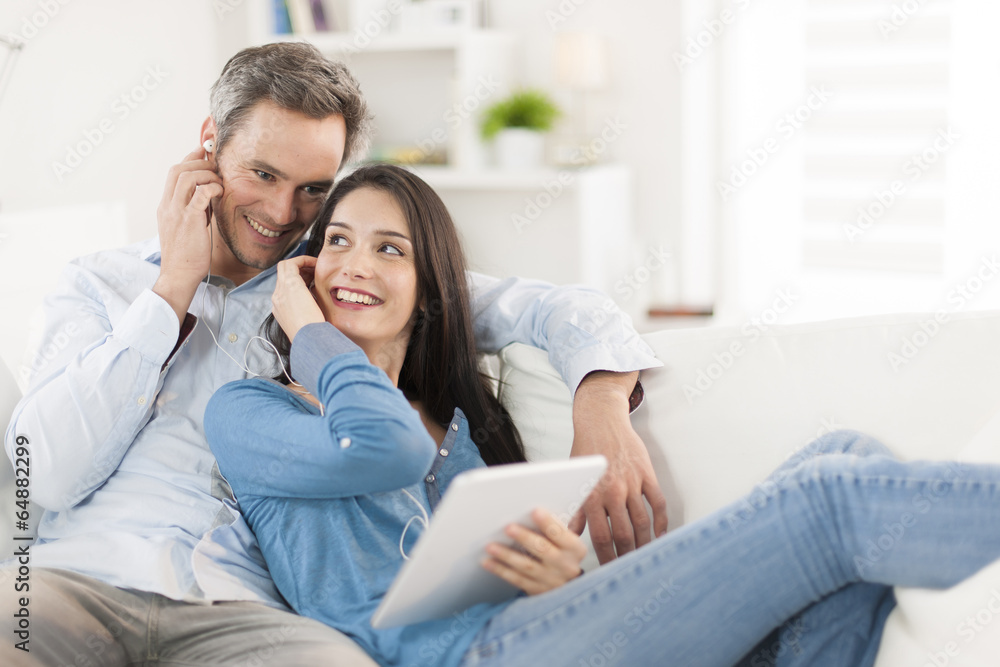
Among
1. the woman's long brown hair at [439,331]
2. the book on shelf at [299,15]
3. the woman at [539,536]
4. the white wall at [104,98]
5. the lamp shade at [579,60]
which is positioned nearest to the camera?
the woman at [539,536]

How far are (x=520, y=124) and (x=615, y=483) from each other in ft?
8.52

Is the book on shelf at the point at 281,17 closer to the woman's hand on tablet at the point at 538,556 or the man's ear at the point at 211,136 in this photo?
the man's ear at the point at 211,136

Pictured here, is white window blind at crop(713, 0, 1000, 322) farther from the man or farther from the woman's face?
the woman's face

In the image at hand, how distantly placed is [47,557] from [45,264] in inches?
53.2

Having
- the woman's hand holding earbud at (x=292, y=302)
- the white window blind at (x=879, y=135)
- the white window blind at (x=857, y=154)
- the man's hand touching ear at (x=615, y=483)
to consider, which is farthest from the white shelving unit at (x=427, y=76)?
the man's hand touching ear at (x=615, y=483)

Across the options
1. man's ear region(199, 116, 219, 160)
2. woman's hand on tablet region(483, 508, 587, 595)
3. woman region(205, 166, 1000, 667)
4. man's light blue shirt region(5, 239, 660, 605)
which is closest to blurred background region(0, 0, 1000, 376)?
man's ear region(199, 116, 219, 160)

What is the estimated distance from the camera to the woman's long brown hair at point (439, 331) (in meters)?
1.52

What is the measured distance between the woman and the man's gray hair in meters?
0.33

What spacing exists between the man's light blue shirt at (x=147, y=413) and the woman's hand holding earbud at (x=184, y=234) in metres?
0.05

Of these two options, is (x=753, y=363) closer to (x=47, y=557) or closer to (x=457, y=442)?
(x=457, y=442)

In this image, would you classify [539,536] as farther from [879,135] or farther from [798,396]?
[879,135]

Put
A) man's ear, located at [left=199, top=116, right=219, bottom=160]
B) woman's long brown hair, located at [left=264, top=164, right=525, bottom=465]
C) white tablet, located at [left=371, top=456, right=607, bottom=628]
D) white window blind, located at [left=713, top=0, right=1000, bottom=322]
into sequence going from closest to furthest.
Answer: white tablet, located at [left=371, top=456, right=607, bottom=628], woman's long brown hair, located at [left=264, top=164, right=525, bottom=465], man's ear, located at [left=199, top=116, right=219, bottom=160], white window blind, located at [left=713, top=0, right=1000, bottom=322]

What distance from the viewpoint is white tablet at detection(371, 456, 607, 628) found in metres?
0.93

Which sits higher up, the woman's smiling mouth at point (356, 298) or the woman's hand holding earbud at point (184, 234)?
the woman's hand holding earbud at point (184, 234)
